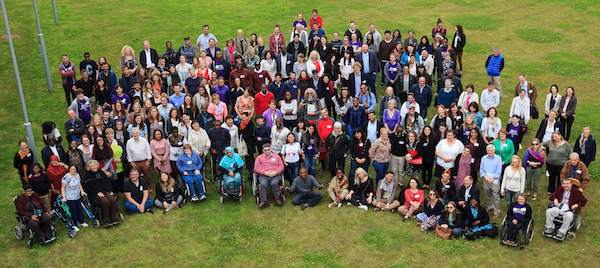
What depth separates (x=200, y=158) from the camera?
581 inches

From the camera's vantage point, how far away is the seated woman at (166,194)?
46.4 feet

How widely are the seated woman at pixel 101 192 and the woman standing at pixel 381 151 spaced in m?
6.87

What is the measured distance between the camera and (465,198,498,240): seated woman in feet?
41.6

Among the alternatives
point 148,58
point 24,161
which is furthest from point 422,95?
point 24,161

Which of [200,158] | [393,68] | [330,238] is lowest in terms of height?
[330,238]

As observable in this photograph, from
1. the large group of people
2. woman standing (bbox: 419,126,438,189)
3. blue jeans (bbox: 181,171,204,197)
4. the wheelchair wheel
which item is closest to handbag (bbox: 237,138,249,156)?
the large group of people

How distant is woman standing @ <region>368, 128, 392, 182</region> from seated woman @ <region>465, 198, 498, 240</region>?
2.64 metres

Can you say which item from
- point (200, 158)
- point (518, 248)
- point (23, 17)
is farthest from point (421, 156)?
point (23, 17)

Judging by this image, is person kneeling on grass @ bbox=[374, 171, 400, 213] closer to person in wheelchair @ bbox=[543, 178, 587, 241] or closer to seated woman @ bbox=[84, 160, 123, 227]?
person in wheelchair @ bbox=[543, 178, 587, 241]

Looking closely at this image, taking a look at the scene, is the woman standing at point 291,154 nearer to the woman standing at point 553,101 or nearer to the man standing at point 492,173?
the man standing at point 492,173

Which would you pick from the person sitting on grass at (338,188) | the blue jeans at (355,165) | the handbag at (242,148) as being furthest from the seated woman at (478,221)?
the handbag at (242,148)

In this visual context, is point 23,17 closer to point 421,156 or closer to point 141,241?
point 141,241

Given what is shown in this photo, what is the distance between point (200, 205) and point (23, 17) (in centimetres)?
2241

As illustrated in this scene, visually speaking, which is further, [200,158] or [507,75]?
[507,75]
